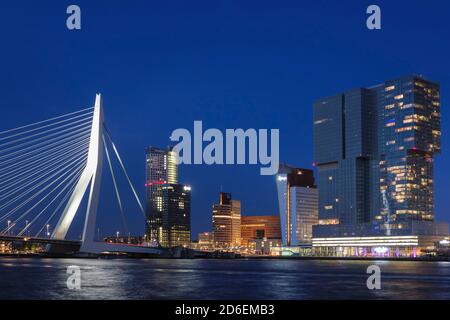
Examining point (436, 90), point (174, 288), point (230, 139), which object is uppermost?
point (436, 90)

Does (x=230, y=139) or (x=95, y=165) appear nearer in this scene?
(x=230, y=139)

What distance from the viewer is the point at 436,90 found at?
19638 centimetres

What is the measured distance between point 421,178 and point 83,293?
163737mm

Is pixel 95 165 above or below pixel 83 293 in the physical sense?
above

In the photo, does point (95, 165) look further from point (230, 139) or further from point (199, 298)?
point (199, 298)

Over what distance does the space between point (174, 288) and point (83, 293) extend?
749 cm

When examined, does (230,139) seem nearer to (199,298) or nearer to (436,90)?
(199,298)

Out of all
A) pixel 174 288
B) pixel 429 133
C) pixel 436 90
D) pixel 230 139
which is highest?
pixel 436 90

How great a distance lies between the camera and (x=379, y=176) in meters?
198
